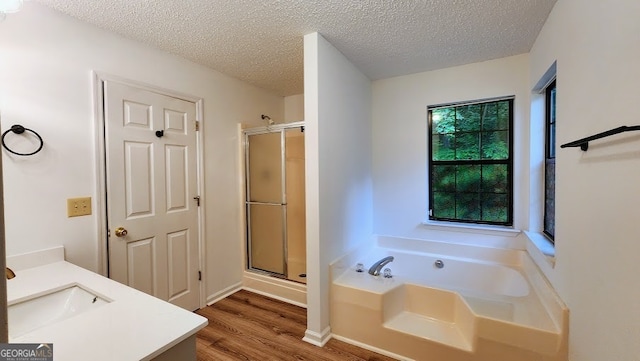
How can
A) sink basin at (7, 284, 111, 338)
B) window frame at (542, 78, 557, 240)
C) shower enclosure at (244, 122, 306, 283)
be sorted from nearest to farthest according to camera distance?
1. sink basin at (7, 284, 111, 338)
2. window frame at (542, 78, 557, 240)
3. shower enclosure at (244, 122, 306, 283)

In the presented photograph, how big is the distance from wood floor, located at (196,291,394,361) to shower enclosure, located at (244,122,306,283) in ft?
1.46

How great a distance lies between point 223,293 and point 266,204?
999mm

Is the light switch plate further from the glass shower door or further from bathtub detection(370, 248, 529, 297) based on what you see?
bathtub detection(370, 248, 529, 297)

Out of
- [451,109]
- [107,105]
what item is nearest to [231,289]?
[107,105]

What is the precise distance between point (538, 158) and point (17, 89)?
3722 mm

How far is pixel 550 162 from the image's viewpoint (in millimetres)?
2301

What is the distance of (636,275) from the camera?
1047 mm

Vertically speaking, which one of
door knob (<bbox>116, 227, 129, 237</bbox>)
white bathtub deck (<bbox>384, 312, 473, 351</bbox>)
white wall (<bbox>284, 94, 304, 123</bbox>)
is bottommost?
white bathtub deck (<bbox>384, 312, 473, 351</bbox>)

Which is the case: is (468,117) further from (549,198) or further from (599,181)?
(599,181)

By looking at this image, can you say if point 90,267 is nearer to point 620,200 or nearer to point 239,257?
point 239,257

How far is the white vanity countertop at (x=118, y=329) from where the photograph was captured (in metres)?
0.94

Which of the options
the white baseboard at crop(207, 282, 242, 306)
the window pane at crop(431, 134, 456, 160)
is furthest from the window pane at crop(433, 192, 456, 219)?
the white baseboard at crop(207, 282, 242, 306)

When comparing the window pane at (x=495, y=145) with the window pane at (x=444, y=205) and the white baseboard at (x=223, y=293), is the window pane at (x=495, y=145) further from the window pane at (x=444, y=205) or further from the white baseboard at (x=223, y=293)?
the white baseboard at (x=223, y=293)

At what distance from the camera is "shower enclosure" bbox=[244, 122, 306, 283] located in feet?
10.00
